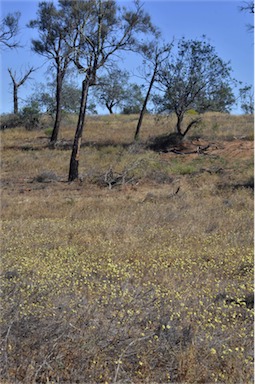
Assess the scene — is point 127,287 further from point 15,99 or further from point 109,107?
point 109,107

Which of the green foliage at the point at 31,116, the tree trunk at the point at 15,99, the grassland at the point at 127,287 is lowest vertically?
the grassland at the point at 127,287

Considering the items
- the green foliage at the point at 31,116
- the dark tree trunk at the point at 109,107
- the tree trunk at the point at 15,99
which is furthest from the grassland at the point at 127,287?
the dark tree trunk at the point at 109,107

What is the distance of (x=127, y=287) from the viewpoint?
4.73m

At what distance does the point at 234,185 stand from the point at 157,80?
43.4ft

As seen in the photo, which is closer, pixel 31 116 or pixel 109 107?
pixel 31 116

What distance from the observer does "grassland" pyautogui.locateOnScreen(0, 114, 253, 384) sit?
3.29 meters

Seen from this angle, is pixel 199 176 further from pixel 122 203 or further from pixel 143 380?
pixel 143 380

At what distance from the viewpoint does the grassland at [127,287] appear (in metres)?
3.29

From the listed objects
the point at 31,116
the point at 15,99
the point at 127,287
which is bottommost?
the point at 127,287

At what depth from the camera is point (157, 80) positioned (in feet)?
84.2

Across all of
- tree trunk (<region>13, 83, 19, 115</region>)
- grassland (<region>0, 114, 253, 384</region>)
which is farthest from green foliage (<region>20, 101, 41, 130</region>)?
grassland (<region>0, 114, 253, 384</region>)

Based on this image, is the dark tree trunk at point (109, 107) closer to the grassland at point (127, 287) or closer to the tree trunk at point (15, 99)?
the tree trunk at point (15, 99)

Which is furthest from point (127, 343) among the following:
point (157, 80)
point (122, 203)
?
point (157, 80)

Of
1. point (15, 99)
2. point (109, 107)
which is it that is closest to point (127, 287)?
point (15, 99)
